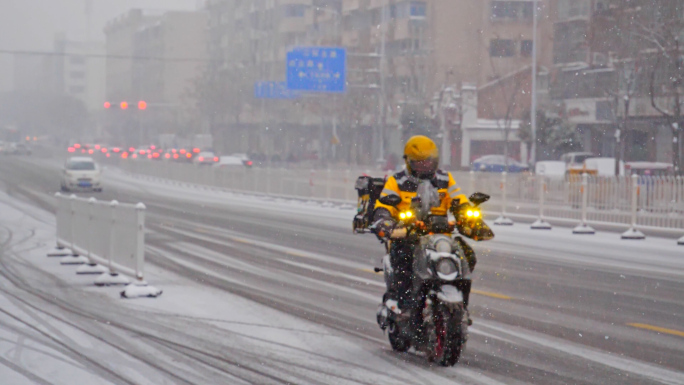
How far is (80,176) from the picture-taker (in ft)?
148

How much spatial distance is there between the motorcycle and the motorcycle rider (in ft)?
0.22

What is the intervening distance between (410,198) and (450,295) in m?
0.87

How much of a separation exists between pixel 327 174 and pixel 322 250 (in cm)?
1780

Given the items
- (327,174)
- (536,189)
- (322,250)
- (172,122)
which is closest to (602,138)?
(327,174)

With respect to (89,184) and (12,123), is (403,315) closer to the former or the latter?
(89,184)

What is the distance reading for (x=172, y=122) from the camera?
426ft

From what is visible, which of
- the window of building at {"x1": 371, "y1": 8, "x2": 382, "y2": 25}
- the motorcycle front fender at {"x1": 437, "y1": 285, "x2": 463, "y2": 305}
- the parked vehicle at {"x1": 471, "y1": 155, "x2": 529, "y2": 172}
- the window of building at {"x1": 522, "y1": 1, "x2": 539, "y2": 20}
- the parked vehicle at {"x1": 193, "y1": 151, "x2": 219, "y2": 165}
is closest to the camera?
the motorcycle front fender at {"x1": 437, "y1": 285, "x2": 463, "y2": 305}

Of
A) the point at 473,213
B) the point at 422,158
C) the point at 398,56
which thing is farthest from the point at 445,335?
the point at 398,56

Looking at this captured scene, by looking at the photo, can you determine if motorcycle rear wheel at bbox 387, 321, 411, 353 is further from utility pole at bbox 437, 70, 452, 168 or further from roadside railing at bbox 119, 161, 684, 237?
utility pole at bbox 437, 70, 452, 168

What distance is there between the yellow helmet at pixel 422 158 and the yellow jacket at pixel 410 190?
73 mm

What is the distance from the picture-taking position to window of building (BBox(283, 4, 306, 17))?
4151 inches

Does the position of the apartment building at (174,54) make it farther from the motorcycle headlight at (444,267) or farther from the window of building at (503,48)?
the motorcycle headlight at (444,267)

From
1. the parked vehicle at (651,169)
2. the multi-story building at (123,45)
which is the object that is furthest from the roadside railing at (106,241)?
the multi-story building at (123,45)

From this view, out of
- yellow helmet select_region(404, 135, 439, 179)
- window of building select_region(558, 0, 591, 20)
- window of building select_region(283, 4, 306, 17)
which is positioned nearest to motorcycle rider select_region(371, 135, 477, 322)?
yellow helmet select_region(404, 135, 439, 179)
